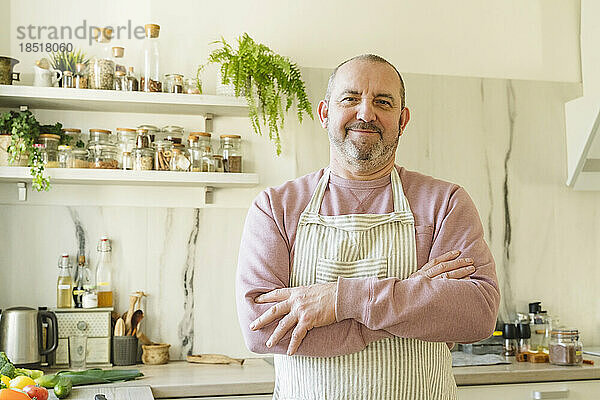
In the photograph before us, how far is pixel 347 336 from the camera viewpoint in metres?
1.74

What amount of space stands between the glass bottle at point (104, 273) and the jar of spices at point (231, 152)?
1.91 ft

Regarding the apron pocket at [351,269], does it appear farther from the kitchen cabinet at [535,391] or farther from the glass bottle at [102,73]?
the glass bottle at [102,73]

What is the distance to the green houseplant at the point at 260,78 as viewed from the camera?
309cm

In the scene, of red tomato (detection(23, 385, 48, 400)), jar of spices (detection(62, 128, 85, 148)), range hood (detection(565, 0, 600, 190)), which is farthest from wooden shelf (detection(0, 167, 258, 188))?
range hood (detection(565, 0, 600, 190))

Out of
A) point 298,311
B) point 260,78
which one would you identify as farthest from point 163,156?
point 298,311

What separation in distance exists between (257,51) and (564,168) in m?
1.59

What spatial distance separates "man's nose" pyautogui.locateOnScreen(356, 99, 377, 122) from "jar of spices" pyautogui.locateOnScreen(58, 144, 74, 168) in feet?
4.90

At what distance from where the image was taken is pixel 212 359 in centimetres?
307

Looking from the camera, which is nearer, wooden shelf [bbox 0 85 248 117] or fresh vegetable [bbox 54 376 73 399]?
fresh vegetable [bbox 54 376 73 399]

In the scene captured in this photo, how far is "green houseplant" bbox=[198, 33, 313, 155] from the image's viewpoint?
3094mm

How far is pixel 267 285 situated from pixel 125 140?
4.76ft

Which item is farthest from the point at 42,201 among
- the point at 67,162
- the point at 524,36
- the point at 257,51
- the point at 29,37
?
the point at 524,36

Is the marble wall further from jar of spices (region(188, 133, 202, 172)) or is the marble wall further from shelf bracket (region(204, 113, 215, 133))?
jar of spices (region(188, 133, 202, 172))

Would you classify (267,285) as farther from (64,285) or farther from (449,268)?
(64,285)
